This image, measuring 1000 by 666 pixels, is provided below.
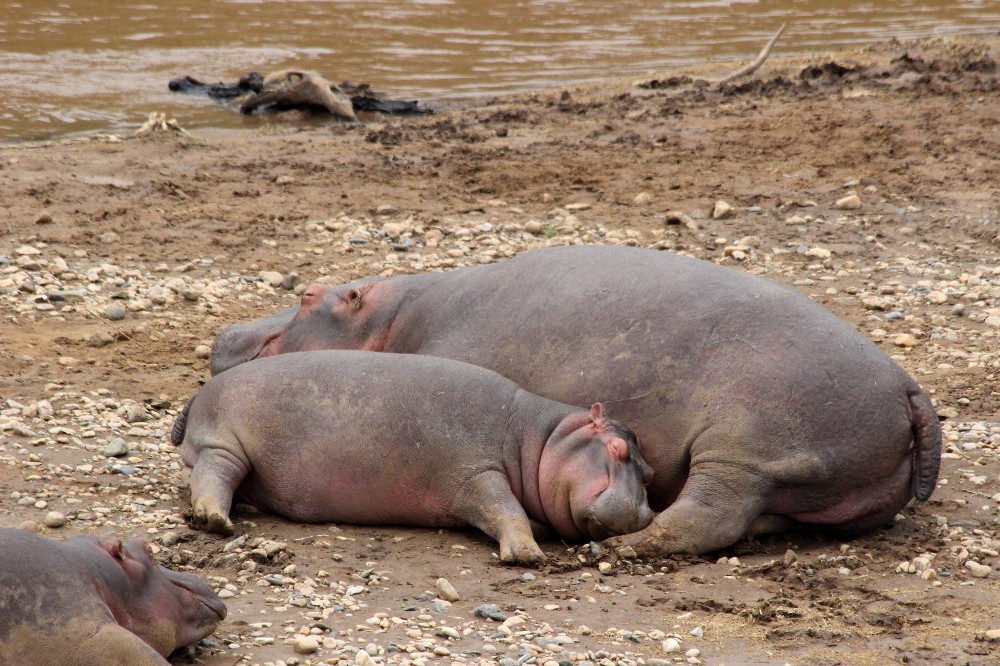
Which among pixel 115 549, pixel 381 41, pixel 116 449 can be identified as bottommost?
pixel 116 449

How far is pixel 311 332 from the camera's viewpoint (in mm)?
7020

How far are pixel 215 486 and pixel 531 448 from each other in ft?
4.58

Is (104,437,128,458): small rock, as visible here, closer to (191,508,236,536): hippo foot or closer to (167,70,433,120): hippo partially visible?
(191,508,236,536): hippo foot

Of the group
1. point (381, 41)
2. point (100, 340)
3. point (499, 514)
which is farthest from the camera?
point (381, 41)

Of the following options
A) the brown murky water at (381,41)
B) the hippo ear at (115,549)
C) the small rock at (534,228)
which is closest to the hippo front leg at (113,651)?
the hippo ear at (115,549)

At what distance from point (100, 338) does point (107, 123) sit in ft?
23.6

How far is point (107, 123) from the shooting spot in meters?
14.2

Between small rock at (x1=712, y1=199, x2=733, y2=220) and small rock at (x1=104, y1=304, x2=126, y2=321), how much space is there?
4674 mm

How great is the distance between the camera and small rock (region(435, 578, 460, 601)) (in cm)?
482

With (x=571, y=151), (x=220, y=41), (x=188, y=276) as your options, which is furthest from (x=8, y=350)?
(x=220, y=41)

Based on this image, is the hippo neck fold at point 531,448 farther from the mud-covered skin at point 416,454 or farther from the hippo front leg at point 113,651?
the hippo front leg at point 113,651

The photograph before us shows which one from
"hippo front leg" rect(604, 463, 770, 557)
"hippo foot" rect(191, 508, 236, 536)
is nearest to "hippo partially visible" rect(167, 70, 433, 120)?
"hippo foot" rect(191, 508, 236, 536)

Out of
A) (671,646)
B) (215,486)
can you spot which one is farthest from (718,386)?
(215,486)

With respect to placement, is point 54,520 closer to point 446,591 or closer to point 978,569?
point 446,591
